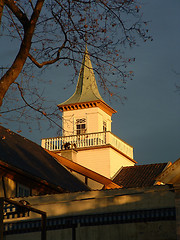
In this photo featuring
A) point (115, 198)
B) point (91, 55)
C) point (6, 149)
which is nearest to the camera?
point (91, 55)

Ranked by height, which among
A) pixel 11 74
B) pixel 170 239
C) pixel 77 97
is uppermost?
pixel 77 97

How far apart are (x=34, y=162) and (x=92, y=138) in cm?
2382

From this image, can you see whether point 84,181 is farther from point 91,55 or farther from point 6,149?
point 91,55

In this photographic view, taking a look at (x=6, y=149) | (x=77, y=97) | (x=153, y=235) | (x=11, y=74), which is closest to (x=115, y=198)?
(x=153, y=235)

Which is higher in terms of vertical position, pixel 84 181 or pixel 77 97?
pixel 77 97

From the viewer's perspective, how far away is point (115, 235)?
19.4 meters

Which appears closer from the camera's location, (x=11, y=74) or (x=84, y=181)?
(x=11, y=74)

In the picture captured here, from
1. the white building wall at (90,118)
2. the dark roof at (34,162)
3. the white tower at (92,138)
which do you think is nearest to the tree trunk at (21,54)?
the dark roof at (34,162)

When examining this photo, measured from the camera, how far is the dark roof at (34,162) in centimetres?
2780

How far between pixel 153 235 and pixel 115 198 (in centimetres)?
190

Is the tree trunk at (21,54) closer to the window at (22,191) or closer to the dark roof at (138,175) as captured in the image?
the window at (22,191)

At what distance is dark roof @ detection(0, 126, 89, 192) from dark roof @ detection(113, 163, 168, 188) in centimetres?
1428

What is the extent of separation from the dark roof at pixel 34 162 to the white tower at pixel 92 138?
→ 43.4 feet

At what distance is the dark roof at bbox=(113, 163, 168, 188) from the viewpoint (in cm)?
4841
